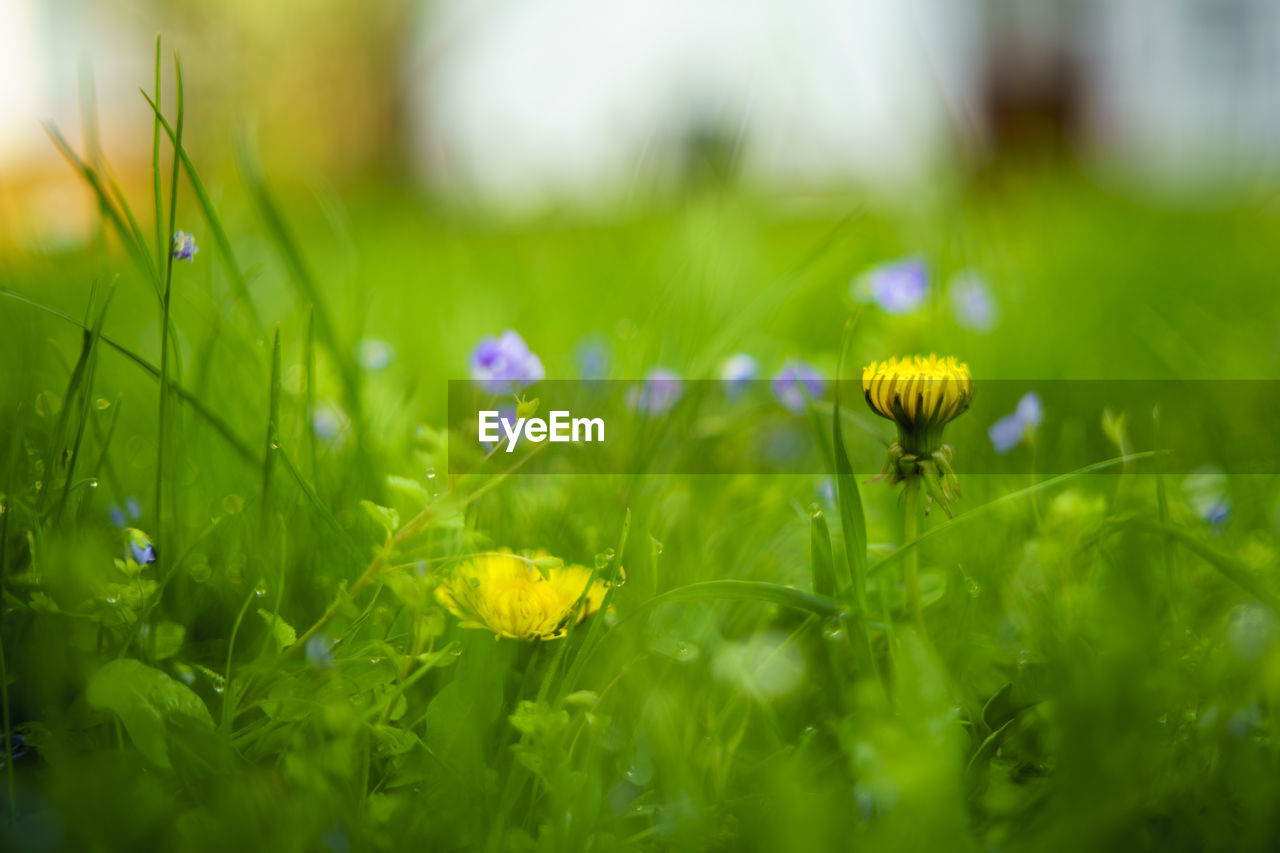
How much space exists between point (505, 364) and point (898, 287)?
0.55 metres

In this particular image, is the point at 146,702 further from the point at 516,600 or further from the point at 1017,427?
the point at 1017,427

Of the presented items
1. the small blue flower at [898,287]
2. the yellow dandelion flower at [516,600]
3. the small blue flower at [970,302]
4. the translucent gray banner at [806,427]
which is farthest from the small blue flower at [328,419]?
the small blue flower at [970,302]

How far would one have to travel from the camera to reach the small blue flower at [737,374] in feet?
3.57

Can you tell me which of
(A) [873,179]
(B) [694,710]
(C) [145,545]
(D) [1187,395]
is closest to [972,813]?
(B) [694,710]

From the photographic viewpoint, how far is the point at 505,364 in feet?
2.98

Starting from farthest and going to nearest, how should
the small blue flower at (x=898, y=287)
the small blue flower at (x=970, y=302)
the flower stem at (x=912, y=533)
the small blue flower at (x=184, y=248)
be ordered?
the small blue flower at (x=970, y=302), the small blue flower at (x=898, y=287), the small blue flower at (x=184, y=248), the flower stem at (x=912, y=533)

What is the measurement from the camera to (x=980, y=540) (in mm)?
845

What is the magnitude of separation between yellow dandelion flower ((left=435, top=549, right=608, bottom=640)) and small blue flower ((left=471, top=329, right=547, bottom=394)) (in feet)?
0.82

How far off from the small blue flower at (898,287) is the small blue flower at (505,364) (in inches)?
18.9

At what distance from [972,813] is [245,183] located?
92cm

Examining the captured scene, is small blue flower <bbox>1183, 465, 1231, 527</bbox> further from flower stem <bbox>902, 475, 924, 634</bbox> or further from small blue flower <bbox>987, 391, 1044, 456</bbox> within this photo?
flower stem <bbox>902, 475, 924, 634</bbox>

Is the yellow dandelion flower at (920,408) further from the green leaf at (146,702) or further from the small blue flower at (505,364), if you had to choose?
the green leaf at (146,702)

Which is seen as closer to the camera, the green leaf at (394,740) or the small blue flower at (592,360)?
the green leaf at (394,740)

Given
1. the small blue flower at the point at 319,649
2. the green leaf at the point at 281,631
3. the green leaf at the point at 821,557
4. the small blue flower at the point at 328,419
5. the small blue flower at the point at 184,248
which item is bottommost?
the small blue flower at the point at 319,649
